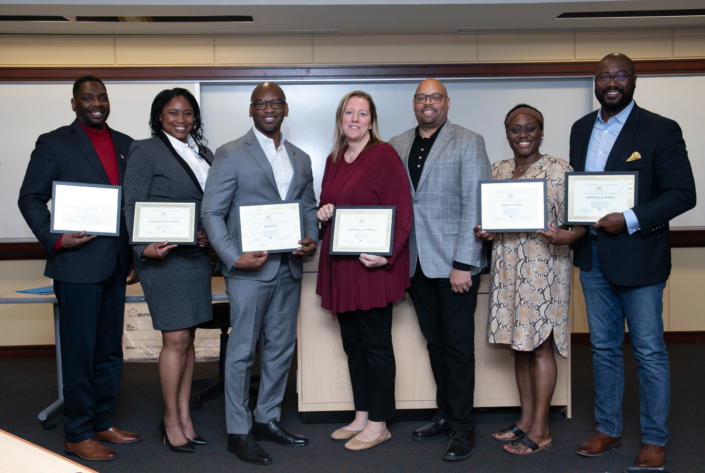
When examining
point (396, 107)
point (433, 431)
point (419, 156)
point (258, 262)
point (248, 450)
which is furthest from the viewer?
point (396, 107)

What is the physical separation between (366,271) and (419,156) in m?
0.64

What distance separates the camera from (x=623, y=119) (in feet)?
8.00

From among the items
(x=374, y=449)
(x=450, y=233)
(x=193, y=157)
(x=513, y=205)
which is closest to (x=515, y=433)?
(x=374, y=449)

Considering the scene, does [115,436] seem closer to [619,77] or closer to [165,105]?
[165,105]

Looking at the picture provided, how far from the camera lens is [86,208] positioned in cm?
244

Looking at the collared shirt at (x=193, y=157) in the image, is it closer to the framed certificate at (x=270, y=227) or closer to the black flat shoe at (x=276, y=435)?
the framed certificate at (x=270, y=227)

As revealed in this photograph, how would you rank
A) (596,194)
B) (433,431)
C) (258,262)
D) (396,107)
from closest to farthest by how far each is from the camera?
(596,194), (258,262), (433,431), (396,107)

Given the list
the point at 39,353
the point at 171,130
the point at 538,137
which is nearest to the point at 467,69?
the point at 538,137

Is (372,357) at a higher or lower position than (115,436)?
higher

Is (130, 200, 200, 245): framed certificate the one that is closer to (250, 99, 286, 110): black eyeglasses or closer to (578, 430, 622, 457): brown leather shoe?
(250, 99, 286, 110): black eyeglasses

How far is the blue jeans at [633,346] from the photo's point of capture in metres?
2.38

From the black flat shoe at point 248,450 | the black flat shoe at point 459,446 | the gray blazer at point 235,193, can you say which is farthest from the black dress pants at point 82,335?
the black flat shoe at point 459,446

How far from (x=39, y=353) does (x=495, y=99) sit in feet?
15.1

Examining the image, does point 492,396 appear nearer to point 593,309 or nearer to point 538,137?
point 593,309
